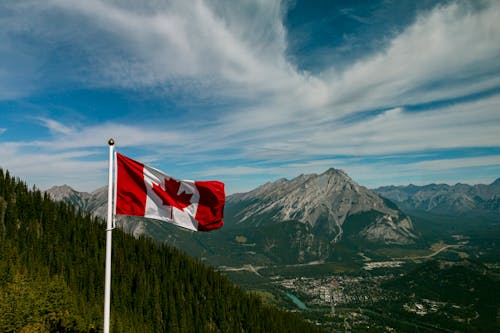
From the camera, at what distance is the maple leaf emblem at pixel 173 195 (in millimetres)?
23562

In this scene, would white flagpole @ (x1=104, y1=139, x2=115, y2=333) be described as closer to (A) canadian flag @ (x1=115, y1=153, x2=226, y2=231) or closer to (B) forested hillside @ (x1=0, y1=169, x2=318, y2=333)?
(A) canadian flag @ (x1=115, y1=153, x2=226, y2=231)

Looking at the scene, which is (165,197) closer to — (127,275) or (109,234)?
(109,234)

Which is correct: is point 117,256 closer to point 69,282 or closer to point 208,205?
point 69,282

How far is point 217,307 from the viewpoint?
180 m

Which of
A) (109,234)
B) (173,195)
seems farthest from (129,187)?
(109,234)

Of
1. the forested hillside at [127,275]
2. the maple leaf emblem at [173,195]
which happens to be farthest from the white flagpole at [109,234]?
the forested hillside at [127,275]

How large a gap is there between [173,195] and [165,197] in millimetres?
639

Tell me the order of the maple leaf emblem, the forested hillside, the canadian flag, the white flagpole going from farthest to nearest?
1. the forested hillside
2. the maple leaf emblem
3. the canadian flag
4. the white flagpole

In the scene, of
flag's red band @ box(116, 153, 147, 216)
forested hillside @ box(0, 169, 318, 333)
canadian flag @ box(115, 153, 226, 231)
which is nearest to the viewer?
flag's red band @ box(116, 153, 147, 216)

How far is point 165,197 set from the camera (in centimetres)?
2366

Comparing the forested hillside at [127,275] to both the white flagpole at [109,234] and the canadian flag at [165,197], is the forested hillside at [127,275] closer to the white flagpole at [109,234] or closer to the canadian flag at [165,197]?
the canadian flag at [165,197]

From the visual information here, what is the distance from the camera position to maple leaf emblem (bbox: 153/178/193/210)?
2356cm

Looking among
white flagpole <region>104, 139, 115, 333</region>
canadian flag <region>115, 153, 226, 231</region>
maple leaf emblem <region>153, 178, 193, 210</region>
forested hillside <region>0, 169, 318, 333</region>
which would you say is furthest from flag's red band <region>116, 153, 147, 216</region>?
forested hillside <region>0, 169, 318, 333</region>

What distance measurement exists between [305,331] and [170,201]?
189 metres
